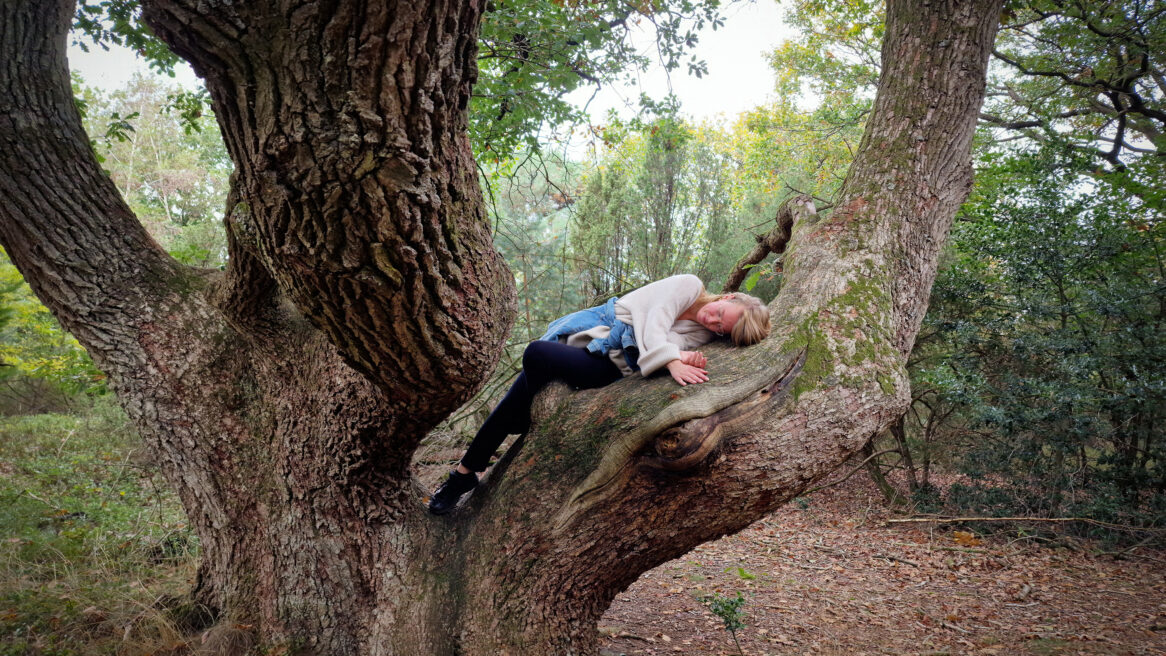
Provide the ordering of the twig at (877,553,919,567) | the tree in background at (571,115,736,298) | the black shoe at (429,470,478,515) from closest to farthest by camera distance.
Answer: the black shoe at (429,470,478,515)
the twig at (877,553,919,567)
the tree in background at (571,115,736,298)

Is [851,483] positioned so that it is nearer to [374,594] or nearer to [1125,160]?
[1125,160]

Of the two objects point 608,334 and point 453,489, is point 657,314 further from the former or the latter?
point 453,489

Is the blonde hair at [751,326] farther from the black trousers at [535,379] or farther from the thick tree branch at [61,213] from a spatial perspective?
the thick tree branch at [61,213]

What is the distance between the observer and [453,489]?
3.10 metres

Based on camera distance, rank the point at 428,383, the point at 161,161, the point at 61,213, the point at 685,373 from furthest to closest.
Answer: the point at 161,161 → the point at 61,213 → the point at 685,373 → the point at 428,383

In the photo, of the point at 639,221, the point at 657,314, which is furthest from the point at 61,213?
the point at 639,221

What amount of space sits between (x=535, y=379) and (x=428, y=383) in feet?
2.57

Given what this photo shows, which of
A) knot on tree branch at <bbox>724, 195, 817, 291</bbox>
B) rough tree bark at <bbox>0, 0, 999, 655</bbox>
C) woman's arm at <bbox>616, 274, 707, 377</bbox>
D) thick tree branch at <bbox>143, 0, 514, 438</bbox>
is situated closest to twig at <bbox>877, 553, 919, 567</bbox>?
knot on tree branch at <bbox>724, 195, 817, 291</bbox>

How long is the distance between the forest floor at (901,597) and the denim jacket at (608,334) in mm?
1929

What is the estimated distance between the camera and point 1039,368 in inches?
265

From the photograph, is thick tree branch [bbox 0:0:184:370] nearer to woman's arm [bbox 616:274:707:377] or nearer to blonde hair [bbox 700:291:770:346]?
woman's arm [bbox 616:274:707:377]

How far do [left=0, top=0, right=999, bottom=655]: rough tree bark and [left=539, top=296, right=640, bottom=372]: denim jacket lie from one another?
21cm

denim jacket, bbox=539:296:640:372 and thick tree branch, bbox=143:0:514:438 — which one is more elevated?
thick tree branch, bbox=143:0:514:438

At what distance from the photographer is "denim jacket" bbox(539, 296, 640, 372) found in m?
2.86
